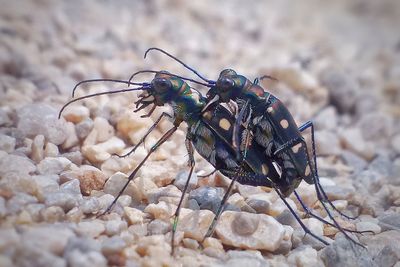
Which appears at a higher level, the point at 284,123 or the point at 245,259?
the point at 284,123

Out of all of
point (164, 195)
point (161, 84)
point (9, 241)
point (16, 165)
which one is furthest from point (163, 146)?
point (9, 241)

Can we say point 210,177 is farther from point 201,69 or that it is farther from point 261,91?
point 201,69

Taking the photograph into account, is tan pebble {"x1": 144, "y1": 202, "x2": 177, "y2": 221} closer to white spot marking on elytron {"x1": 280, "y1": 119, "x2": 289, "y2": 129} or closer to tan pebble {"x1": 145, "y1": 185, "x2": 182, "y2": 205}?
tan pebble {"x1": 145, "y1": 185, "x2": 182, "y2": 205}

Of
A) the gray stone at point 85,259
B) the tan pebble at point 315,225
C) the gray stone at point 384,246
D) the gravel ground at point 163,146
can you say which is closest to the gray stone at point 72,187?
the gravel ground at point 163,146

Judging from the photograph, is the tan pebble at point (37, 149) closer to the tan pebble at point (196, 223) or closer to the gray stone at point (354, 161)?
the tan pebble at point (196, 223)

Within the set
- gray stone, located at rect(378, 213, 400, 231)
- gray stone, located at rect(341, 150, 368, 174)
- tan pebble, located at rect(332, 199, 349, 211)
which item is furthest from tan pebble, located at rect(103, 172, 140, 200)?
gray stone, located at rect(341, 150, 368, 174)

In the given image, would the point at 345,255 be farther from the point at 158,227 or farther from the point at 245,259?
the point at 158,227
